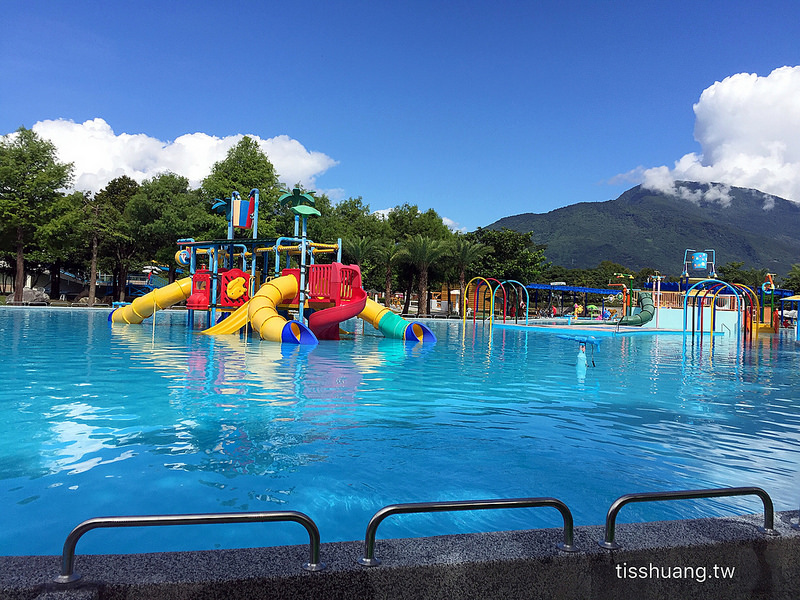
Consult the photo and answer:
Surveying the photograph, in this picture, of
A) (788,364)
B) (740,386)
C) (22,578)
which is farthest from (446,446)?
(788,364)

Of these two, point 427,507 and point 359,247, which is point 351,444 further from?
point 359,247

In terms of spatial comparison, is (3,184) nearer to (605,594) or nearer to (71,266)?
(71,266)

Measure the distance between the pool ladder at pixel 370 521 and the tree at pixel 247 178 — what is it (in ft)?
148

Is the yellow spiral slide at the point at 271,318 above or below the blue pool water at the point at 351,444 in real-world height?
above

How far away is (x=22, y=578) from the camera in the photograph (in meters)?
2.38

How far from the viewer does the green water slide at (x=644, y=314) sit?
3900 cm

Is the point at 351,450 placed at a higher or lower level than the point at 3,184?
lower

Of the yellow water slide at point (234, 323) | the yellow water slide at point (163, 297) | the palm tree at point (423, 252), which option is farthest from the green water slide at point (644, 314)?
the yellow water slide at point (163, 297)

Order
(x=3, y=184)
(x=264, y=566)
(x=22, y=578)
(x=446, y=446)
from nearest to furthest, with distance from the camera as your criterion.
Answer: (x=22, y=578) < (x=264, y=566) < (x=446, y=446) < (x=3, y=184)

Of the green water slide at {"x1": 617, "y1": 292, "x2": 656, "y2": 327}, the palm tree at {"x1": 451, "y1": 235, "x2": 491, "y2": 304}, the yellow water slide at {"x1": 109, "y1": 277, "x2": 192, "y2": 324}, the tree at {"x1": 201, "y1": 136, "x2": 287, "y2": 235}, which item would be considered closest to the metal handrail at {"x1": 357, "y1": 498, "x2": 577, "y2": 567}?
the yellow water slide at {"x1": 109, "y1": 277, "x2": 192, "y2": 324}

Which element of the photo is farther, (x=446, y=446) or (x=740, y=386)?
(x=740, y=386)

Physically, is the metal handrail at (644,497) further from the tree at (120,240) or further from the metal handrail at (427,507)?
the tree at (120,240)

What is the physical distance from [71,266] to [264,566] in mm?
66646

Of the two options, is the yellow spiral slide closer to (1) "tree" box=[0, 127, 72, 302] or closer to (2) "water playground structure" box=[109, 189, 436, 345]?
(2) "water playground structure" box=[109, 189, 436, 345]
